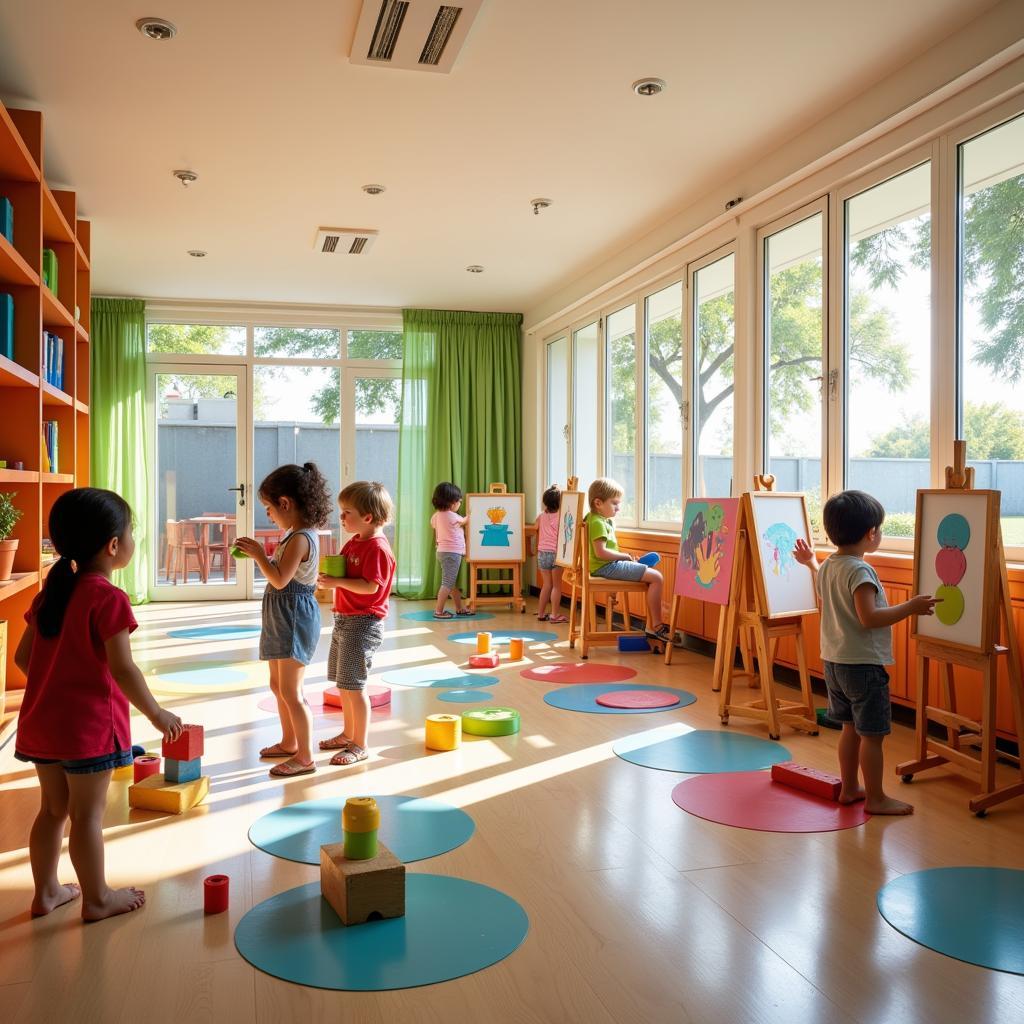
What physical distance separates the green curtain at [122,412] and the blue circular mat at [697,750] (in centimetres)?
580

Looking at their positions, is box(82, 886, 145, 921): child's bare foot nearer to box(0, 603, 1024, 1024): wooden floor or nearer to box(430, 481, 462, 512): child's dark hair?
box(0, 603, 1024, 1024): wooden floor

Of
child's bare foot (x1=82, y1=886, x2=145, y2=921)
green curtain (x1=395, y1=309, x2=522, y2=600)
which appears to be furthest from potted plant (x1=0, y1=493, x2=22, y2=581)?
green curtain (x1=395, y1=309, x2=522, y2=600)

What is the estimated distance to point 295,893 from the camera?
2166 mm

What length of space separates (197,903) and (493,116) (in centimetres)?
355

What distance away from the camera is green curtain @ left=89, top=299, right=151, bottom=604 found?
26.0 feet

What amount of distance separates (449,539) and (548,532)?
2.77ft

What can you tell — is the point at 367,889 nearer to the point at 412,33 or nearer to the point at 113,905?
the point at 113,905

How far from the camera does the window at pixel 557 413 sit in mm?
7988

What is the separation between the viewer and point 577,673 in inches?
194

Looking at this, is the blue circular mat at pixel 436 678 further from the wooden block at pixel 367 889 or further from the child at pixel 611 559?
the wooden block at pixel 367 889

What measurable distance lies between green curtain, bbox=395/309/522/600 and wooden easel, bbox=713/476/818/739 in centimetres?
479

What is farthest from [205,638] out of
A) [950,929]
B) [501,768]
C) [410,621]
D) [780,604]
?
[950,929]

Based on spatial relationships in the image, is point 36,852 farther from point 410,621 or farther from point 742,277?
point 410,621

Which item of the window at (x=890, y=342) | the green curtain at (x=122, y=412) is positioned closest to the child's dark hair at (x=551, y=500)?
the window at (x=890, y=342)
